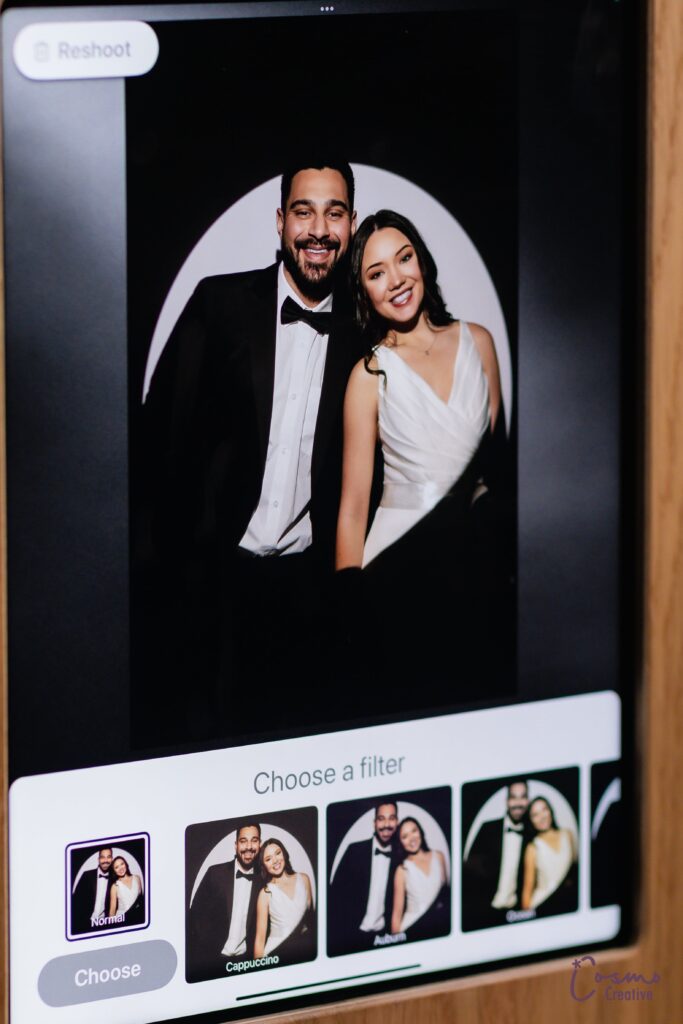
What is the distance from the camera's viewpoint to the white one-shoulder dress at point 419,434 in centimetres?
76

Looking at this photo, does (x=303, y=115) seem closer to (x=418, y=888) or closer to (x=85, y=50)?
(x=85, y=50)

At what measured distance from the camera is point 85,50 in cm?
65

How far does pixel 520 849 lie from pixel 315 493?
287 millimetres

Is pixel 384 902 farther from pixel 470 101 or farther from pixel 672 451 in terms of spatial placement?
pixel 470 101

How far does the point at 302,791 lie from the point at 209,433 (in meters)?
0.23

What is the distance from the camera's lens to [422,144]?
2.42ft

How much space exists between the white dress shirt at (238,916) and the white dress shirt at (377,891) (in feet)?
0.26

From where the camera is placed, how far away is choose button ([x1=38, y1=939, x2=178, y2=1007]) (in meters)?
0.70

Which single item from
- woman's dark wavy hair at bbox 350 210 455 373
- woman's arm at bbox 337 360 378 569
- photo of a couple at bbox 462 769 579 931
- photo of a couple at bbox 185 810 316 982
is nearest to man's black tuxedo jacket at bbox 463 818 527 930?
photo of a couple at bbox 462 769 579 931

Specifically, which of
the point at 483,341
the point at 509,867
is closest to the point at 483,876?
the point at 509,867

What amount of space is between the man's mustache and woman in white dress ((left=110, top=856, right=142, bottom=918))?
0.37m

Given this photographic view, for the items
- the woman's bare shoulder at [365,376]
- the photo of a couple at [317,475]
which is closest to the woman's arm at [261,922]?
the photo of a couple at [317,475]

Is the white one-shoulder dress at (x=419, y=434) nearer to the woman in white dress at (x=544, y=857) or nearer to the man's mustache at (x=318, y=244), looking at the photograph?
the man's mustache at (x=318, y=244)

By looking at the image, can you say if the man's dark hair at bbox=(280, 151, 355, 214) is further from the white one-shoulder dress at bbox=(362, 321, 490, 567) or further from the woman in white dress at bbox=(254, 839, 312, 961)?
the woman in white dress at bbox=(254, 839, 312, 961)
